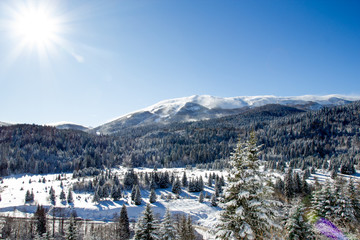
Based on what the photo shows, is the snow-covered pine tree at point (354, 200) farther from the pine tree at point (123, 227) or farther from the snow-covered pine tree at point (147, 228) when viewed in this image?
the pine tree at point (123, 227)

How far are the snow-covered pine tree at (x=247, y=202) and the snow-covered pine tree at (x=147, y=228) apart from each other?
17116 mm

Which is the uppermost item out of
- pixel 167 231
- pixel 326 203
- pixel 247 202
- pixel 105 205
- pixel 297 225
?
pixel 247 202

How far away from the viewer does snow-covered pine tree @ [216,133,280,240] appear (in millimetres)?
15120

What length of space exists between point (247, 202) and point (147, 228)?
19985mm

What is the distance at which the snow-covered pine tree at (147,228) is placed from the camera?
99.1 feet

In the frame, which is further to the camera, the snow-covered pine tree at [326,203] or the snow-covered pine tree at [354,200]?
the snow-covered pine tree at [354,200]

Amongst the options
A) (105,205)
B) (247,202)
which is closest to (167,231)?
(247,202)

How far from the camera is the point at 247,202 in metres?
15.7


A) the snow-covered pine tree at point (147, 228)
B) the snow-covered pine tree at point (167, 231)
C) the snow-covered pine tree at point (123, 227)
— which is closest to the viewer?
the snow-covered pine tree at point (147, 228)

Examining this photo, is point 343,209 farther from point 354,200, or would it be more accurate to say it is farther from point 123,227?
point 123,227

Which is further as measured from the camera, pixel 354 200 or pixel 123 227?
pixel 123 227

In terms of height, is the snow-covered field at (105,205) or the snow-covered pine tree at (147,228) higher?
the snow-covered pine tree at (147,228)

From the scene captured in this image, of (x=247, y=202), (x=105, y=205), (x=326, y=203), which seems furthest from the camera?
(x=105, y=205)

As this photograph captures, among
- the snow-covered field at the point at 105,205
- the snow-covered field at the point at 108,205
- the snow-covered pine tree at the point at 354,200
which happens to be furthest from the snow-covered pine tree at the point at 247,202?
the snow-covered field at the point at 105,205
